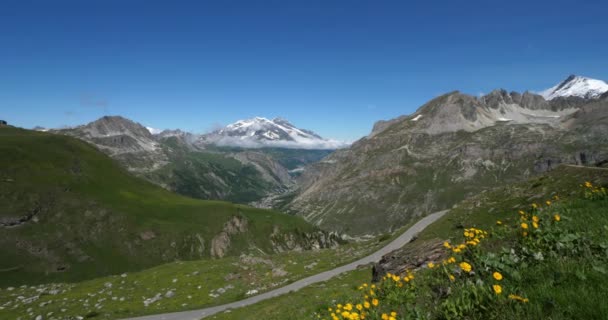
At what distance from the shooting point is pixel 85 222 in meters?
148

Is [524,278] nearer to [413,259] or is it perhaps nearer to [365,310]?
[365,310]

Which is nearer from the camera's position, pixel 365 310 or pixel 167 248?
pixel 365 310

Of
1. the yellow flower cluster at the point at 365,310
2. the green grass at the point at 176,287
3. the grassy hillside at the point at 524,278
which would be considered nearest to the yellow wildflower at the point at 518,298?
the grassy hillside at the point at 524,278

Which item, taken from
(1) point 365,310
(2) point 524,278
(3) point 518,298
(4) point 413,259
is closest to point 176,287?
(4) point 413,259

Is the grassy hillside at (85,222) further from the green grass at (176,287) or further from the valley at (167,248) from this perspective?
the green grass at (176,287)

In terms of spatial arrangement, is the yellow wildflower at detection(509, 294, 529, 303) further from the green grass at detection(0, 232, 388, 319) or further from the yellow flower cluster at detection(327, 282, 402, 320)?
the green grass at detection(0, 232, 388, 319)

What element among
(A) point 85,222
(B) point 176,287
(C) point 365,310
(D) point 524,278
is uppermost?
(D) point 524,278

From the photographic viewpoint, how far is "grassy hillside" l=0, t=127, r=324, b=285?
417 feet

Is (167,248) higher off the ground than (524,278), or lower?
lower

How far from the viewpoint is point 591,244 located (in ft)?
25.2

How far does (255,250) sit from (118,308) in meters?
132

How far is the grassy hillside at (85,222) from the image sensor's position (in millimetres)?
127125

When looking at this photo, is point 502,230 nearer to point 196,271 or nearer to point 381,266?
point 381,266

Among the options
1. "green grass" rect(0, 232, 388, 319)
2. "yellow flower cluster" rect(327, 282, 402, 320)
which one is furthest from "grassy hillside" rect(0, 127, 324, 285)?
"yellow flower cluster" rect(327, 282, 402, 320)
